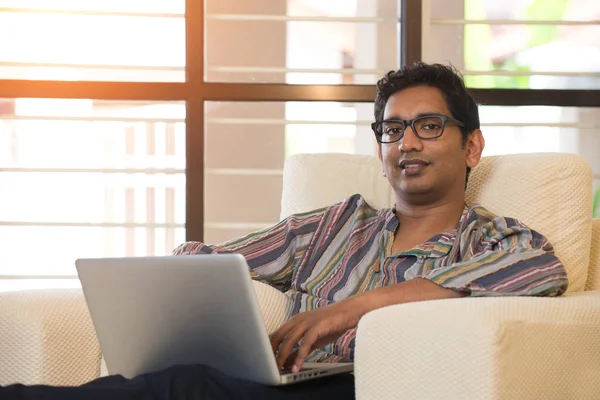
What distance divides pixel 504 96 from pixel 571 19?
1.60 ft

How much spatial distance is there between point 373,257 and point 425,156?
10.5 inches

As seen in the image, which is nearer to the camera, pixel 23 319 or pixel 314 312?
pixel 314 312

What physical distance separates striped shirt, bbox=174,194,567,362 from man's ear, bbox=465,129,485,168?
0.44 ft

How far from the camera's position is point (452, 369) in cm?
146

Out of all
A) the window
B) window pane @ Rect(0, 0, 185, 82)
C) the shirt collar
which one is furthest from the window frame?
the shirt collar

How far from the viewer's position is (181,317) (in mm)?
1638

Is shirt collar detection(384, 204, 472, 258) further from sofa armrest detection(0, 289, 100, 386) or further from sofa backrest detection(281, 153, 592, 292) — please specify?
sofa armrest detection(0, 289, 100, 386)

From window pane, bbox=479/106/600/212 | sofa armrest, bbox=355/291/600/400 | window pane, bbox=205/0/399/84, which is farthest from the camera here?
window pane, bbox=479/106/600/212

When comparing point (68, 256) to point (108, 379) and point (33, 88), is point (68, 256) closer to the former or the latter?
point (33, 88)

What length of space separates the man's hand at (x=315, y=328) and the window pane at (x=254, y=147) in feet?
6.65

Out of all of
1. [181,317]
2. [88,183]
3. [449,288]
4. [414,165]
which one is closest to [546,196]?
[414,165]

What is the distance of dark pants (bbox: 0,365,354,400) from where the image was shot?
1.51 m

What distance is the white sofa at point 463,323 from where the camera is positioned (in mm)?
1469

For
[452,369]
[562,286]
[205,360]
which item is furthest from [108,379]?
[562,286]
